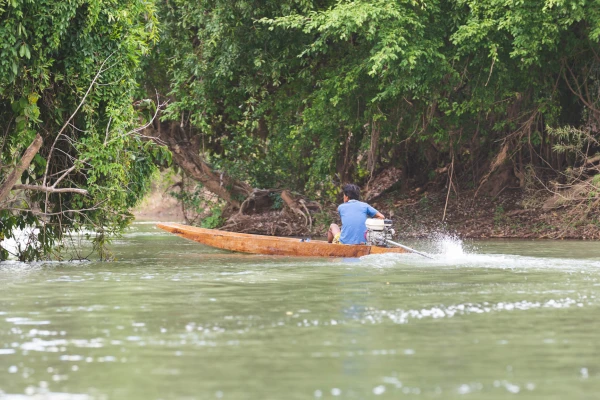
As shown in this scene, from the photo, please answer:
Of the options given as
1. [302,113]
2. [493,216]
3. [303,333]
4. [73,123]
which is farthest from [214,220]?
[303,333]

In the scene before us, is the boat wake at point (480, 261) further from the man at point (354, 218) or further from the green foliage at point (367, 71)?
the green foliage at point (367, 71)

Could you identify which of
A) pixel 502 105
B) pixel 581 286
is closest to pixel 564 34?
pixel 502 105

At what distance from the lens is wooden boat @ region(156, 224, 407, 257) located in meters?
15.7

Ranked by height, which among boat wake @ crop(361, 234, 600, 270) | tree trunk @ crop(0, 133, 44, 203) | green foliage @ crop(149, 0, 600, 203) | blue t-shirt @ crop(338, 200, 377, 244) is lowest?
boat wake @ crop(361, 234, 600, 270)

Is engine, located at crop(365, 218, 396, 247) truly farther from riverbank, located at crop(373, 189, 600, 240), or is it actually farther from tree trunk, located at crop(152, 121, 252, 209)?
tree trunk, located at crop(152, 121, 252, 209)

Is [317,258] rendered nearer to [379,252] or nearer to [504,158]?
[379,252]

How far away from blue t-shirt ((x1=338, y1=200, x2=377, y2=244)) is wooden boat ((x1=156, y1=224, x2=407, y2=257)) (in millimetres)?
290

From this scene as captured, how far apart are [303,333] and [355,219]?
323 inches

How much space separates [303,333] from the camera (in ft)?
25.8

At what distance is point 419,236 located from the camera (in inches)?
938

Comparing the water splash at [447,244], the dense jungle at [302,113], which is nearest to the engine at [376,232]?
the water splash at [447,244]

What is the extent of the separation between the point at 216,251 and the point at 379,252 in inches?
170

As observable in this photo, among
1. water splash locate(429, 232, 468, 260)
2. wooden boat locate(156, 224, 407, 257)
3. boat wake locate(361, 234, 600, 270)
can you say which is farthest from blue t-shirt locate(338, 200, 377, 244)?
water splash locate(429, 232, 468, 260)

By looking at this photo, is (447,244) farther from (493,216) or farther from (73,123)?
(73,123)
